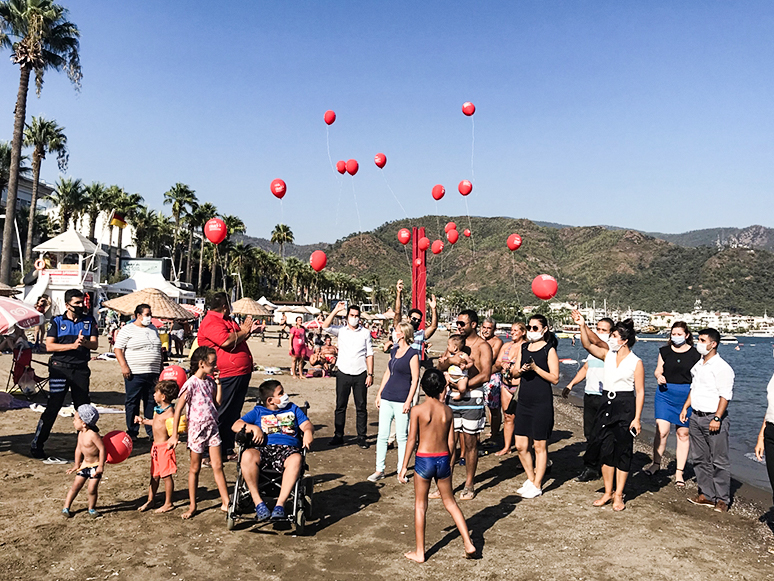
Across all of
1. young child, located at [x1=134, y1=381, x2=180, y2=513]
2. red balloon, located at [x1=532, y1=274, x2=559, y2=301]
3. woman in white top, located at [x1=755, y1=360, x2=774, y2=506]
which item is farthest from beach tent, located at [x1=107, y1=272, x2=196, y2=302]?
woman in white top, located at [x1=755, y1=360, x2=774, y2=506]

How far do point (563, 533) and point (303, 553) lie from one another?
7.78 ft

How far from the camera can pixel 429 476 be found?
15.4ft

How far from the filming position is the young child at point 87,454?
16.8ft

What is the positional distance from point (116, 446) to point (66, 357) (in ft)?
7.12

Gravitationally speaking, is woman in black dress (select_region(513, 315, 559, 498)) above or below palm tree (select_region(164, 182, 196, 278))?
below

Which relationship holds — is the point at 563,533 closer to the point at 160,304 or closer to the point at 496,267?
the point at 160,304

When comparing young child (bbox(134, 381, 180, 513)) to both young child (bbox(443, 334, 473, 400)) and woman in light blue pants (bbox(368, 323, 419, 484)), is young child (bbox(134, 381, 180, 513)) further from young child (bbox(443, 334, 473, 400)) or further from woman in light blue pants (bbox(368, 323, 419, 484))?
young child (bbox(443, 334, 473, 400))

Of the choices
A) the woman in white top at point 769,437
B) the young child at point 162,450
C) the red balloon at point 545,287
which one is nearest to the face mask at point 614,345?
the woman in white top at point 769,437

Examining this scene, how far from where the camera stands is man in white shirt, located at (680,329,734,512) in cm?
646

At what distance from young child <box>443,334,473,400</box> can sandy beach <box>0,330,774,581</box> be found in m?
1.18

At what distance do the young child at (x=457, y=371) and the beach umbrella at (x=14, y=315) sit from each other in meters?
4.88

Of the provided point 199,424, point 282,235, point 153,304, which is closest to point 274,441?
point 199,424

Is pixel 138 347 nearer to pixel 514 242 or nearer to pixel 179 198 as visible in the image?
pixel 514 242

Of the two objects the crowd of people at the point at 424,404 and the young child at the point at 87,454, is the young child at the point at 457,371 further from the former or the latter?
the young child at the point at 87,454
